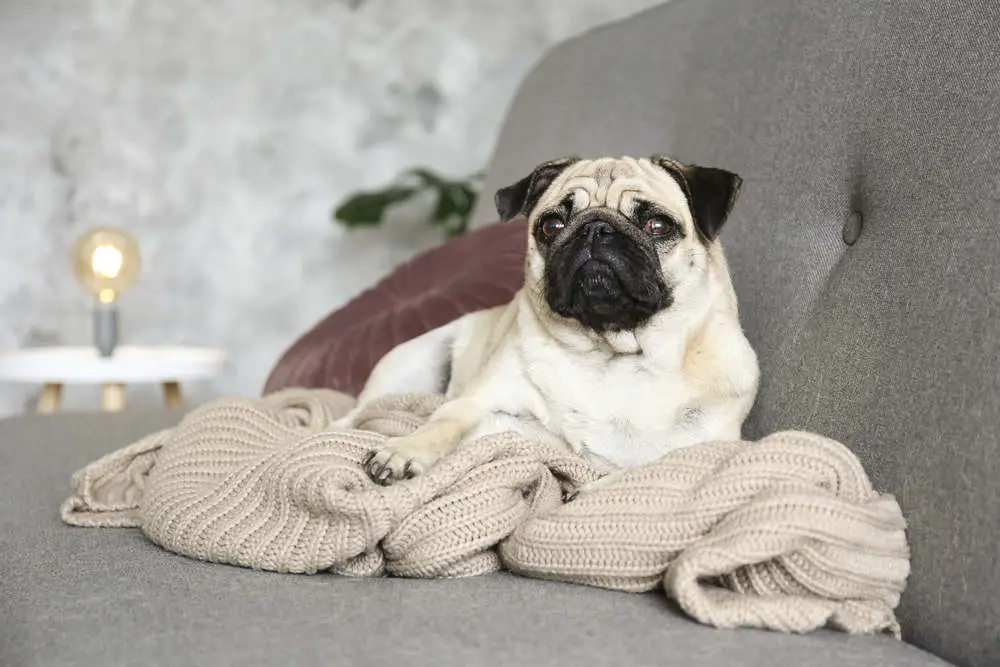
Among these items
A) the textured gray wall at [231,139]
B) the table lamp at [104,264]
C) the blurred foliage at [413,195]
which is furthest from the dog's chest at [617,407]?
the textured gray wall at [231,139]

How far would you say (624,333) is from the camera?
1514mm

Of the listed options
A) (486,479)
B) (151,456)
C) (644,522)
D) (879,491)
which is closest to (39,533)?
(151,456)

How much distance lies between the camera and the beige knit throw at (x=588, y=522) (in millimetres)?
979

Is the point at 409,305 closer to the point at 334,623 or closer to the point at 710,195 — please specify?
the point at 710,195

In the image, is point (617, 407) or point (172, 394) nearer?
point (617, 407)

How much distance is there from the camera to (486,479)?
1.17 metres

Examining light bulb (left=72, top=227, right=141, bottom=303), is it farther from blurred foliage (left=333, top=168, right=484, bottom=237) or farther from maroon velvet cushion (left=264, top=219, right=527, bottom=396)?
maroon velvet cushion (left=264, top=219, right=527, bottom=396)

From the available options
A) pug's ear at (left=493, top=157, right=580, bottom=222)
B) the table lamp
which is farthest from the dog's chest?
the table lamp

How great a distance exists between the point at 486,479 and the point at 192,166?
3.32m

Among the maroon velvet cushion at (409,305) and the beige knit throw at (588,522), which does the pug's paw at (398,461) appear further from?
the maroon velvet cushion at (409,305)

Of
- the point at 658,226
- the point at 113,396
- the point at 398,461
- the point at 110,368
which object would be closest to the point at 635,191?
the point at 658,226

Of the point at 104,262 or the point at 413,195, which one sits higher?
the point at 413,195

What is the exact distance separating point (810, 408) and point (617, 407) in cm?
27

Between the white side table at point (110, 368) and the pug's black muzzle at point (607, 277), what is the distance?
193cm
